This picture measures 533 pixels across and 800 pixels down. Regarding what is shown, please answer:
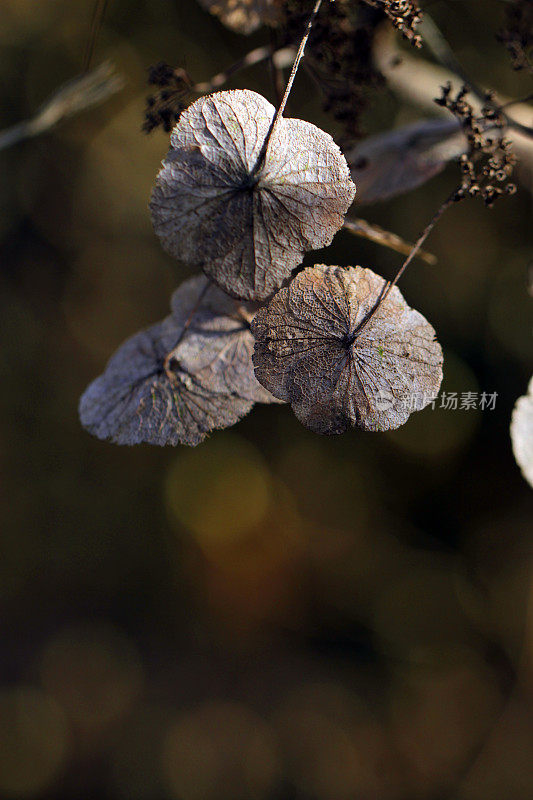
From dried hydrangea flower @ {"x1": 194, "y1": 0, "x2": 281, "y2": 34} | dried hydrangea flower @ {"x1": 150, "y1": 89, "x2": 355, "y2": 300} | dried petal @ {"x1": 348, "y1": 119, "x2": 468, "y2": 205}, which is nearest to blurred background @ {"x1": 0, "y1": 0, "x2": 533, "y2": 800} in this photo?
dried petal @ {"x1": 348, "y1": 119, "x2": 468, "y2": 205}

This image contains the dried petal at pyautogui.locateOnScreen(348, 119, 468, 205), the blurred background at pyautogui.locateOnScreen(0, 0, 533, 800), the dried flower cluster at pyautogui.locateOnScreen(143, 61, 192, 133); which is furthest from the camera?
the blurred background at pyautogui.locateOnScreen(0, 0, 533, 800)

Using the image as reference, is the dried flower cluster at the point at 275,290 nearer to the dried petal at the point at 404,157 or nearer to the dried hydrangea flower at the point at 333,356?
the dried hydrangea flower at the point at 333,356

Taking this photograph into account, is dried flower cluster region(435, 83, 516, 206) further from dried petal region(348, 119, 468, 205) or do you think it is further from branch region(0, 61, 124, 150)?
branch region(0, 61, 124, 150)

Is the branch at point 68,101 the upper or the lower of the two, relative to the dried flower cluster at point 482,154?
lower

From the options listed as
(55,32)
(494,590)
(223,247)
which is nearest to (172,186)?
(223,247)

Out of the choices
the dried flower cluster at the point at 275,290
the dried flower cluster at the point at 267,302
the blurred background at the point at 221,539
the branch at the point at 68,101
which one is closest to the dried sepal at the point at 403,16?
the dried flower cluster at the point at 267,302

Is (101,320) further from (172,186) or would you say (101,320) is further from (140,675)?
(172,186)
